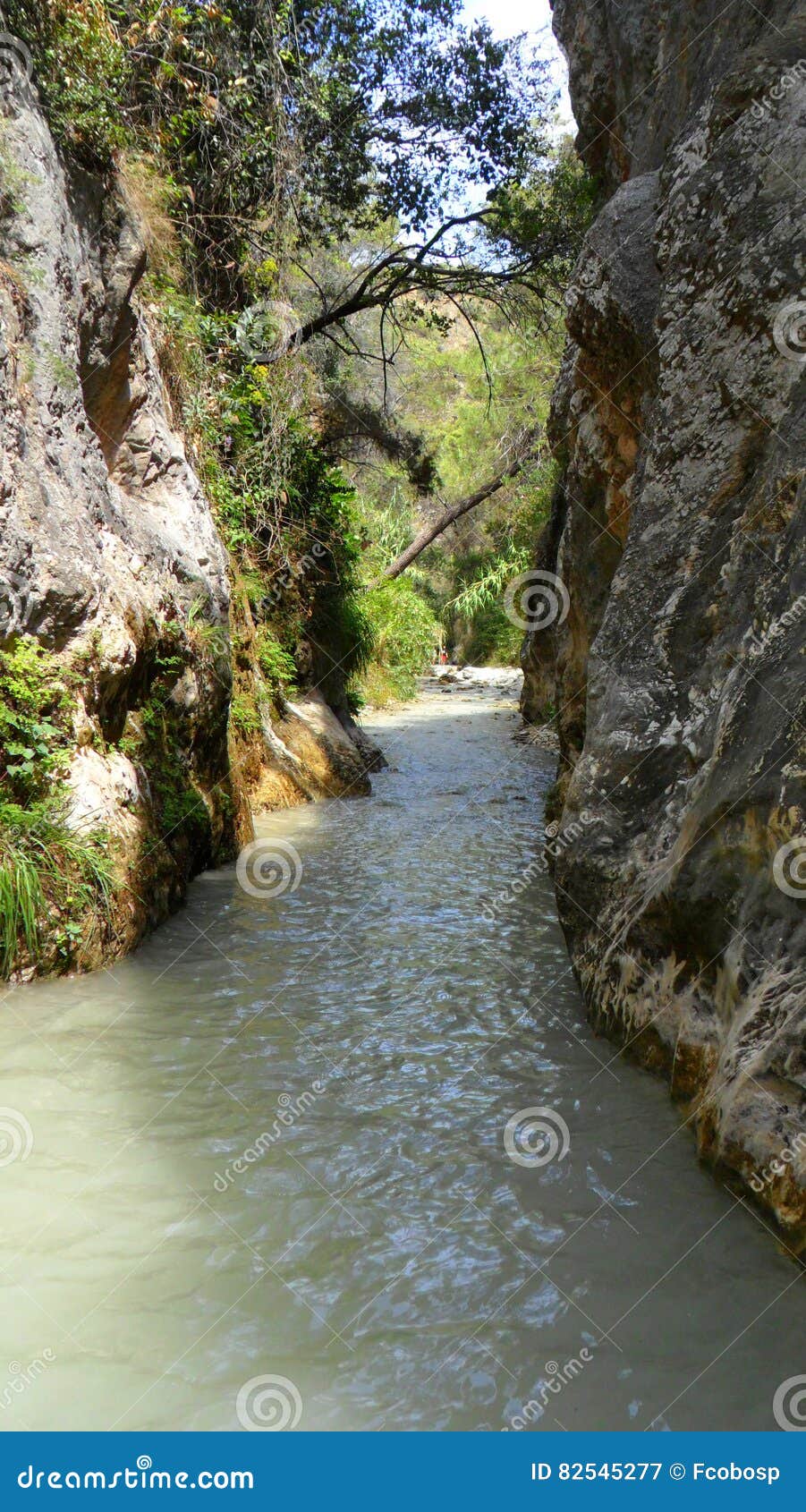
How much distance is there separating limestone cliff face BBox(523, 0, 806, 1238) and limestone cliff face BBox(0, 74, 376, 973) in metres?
2.47

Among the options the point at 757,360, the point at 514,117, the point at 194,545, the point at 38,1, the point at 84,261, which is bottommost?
the point at 194,545

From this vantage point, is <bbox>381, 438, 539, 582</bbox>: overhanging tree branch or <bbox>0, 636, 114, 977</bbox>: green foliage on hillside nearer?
<bbox>0, 636, 114, 977</bbox>: green foliage on hillside

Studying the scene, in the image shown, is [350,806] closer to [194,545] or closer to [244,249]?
[194,545]

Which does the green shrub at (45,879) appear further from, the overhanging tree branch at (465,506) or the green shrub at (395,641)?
the green shrub at (395,641)

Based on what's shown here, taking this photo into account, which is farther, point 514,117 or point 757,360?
point 514,117

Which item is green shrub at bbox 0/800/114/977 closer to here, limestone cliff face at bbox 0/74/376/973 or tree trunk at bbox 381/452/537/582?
limestone cliff face at bbox 0/74/376/973

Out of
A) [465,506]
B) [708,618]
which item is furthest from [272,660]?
[465,506]

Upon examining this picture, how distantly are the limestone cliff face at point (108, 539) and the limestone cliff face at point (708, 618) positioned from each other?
2.47 meters

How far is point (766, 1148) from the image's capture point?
9.20ft

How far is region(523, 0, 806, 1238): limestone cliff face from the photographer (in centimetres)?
306

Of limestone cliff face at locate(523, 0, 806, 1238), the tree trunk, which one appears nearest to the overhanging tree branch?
the tree trunk

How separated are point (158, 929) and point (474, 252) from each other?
9.64m

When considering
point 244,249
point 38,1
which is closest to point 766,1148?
point 38,1

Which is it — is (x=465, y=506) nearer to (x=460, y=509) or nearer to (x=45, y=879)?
(x=460, y=509)
